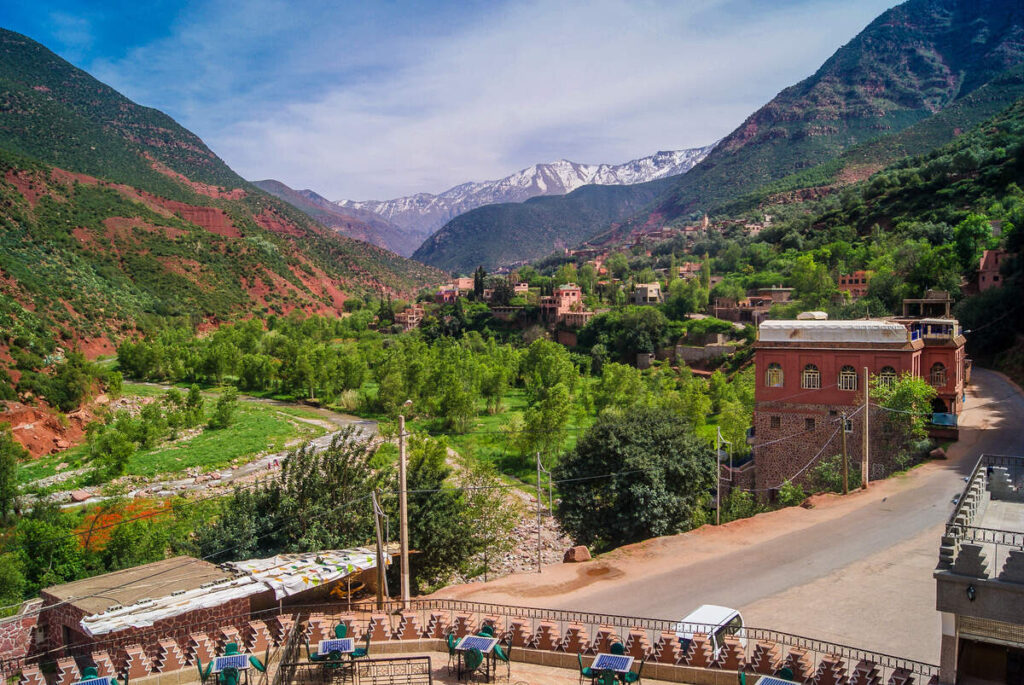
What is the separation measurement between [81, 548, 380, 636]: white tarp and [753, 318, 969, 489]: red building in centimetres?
1811

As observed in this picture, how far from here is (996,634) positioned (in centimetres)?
847

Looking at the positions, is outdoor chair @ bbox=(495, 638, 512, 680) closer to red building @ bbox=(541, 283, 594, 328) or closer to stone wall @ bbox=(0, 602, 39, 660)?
stone wall @ bbox=(0, 602, 39, 660)

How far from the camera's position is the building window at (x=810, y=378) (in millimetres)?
27016

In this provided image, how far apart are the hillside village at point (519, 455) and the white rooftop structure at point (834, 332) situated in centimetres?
10

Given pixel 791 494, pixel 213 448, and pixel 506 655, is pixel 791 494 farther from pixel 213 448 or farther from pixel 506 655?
pixel 213 448

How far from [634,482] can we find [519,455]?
19.4m

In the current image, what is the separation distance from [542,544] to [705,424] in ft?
51.4

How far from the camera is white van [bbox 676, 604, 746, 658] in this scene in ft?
36.5

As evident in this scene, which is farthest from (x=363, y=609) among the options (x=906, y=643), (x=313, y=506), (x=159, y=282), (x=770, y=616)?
(x=159, y=282)

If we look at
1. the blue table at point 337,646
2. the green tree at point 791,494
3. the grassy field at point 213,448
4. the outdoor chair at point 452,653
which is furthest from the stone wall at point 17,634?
the grassy field at point 213,448

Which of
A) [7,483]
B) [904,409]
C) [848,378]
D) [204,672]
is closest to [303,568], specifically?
[204,672]

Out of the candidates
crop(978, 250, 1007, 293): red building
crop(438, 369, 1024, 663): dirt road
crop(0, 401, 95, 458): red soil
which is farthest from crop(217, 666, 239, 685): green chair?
crop(978, 250, 1007, 293): red building

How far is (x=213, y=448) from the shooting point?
3922cm

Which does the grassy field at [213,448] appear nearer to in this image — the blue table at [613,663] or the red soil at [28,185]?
the blue table at [613,663]
